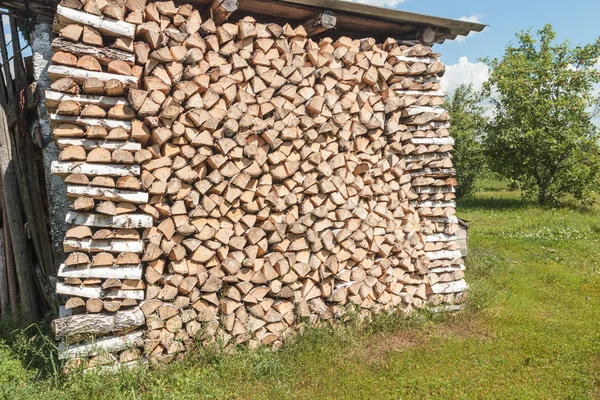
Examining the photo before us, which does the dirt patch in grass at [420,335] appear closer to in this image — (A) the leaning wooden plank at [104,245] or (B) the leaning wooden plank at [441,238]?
(B) the leaning wooden plank at [441,238]

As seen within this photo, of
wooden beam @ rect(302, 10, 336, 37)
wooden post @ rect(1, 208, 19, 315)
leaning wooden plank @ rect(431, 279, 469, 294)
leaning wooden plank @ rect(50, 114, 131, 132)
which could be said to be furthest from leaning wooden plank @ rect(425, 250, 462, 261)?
wooden post @ rect(1, 208, 19, 315)

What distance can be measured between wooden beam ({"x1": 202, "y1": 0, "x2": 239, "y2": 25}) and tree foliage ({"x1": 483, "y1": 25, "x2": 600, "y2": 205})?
37.0 feet

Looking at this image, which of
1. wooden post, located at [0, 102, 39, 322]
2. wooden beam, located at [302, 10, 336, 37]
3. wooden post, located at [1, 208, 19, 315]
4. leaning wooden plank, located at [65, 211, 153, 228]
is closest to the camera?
leaning wooden plank, located at [65, 211, 153, 228]

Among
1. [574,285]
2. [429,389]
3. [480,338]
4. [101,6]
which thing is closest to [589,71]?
[574,285]

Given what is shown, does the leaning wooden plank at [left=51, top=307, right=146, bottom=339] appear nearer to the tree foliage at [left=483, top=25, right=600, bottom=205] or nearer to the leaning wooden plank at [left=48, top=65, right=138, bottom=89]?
the leaning wooden plank at [left=48, top=65, right=138, bottom=89]

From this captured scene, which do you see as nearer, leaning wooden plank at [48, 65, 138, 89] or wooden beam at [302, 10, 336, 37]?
leaning wooden plank at [48, 65, 138, 89]

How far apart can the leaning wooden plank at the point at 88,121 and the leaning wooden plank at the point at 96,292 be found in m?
1.23

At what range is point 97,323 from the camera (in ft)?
11.2

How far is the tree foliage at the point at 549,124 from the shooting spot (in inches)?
498

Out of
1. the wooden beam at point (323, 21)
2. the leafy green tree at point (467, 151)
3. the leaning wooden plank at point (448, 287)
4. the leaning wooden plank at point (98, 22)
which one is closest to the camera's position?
the leaning wooden plank at point (98, 22)

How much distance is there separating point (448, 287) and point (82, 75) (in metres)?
4.25

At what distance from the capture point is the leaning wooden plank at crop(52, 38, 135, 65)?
331 cm

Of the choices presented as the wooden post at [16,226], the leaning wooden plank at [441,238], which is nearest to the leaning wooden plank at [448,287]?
the leaning wooden plank at [441,238]

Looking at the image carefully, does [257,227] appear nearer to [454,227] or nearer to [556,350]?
[454,227]
